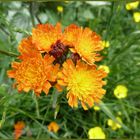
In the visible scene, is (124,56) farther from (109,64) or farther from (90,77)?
(90,77)

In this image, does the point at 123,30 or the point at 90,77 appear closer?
the point at 90,77

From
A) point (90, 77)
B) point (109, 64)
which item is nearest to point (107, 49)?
point (109, 64)

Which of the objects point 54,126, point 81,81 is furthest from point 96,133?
point 81,81

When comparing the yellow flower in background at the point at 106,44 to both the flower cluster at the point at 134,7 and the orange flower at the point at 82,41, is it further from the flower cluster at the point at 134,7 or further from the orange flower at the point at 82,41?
the orange flower at the point at 82,41

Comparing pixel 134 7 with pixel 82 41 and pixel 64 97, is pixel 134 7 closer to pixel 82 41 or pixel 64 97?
pixel 64 97

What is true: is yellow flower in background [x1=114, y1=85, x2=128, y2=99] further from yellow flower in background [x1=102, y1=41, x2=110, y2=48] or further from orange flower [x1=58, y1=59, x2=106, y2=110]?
orange flower [x1=58, y1=59, x2=106, y2=110]

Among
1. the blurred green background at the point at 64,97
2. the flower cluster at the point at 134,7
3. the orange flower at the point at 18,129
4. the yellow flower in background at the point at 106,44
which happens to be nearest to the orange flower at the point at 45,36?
the blurred green background at the point at 64,97

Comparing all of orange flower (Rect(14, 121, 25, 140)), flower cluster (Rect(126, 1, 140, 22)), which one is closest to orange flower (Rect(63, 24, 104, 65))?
orange flower (Rect(14, 121, 25, 140))
